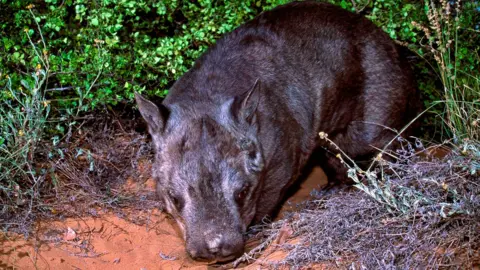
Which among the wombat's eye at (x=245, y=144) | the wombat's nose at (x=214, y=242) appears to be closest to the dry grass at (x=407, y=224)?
the wombat's nose at (x=214, y=242)

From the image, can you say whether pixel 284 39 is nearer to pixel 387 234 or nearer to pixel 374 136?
pixel 374 136

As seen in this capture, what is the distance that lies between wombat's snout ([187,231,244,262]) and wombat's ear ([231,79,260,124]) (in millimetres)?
802

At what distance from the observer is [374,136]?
5797mm

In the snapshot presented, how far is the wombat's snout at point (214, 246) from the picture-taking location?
14.6ft

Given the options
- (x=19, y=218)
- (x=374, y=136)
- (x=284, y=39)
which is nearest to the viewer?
(x=19, y=218)

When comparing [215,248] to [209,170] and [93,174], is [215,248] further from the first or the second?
[93,174]

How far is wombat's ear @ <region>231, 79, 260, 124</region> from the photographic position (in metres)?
4.62

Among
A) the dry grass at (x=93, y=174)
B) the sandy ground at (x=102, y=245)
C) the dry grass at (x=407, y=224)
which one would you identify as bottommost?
the sandy ground at (x=102, y=245)

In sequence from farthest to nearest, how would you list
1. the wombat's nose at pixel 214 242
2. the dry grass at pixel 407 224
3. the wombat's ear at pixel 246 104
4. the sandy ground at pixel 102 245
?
1. the sandy ground at pixel 102 245
2. the wombat's ear at pixel 246 104
3. the wombat's nose at pixel 214 242
4. the dry grass at pixel 407 224

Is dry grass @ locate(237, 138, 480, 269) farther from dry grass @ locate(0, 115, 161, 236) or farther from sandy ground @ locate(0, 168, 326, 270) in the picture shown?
dry grass @ locate(0, 115, 161, 236)

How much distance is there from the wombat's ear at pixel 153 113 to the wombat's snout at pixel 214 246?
84 cm

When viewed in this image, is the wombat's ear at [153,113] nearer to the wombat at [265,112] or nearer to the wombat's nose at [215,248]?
the wombat at [265,112]

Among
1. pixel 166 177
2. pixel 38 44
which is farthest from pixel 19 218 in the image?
pixel 38 44

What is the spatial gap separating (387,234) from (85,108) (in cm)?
269
